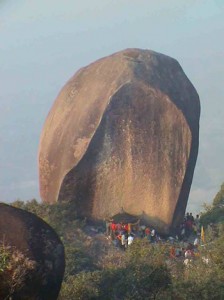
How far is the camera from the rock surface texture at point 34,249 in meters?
7.79

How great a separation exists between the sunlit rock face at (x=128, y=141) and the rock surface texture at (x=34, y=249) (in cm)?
1097

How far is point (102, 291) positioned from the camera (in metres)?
10.7

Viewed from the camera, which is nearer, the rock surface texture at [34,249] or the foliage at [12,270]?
the foliage at [12,270]

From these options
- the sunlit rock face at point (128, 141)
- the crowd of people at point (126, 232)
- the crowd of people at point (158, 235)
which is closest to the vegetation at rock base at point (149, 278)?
the crowd of people at point (158, 235)

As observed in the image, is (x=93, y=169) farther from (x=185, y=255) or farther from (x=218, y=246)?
(x=218, y=246)

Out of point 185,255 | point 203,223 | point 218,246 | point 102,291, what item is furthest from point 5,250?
point 203,223

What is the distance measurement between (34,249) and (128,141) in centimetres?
1208

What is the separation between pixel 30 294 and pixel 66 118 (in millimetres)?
12505

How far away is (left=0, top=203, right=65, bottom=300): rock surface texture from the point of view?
779 centimetres

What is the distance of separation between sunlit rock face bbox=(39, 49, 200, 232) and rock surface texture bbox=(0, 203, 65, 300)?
10965 millimetres

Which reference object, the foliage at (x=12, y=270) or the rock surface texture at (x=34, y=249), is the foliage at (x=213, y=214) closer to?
the rock surface texture at (x=34, y=249)

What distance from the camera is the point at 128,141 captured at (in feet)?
65.0

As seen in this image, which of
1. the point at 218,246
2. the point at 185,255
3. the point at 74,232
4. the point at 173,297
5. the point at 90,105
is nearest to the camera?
the point at 173,297

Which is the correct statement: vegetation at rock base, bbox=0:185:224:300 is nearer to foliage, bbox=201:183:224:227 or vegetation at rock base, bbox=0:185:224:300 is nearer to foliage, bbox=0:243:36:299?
foliage, bbox=0:243:36:299
